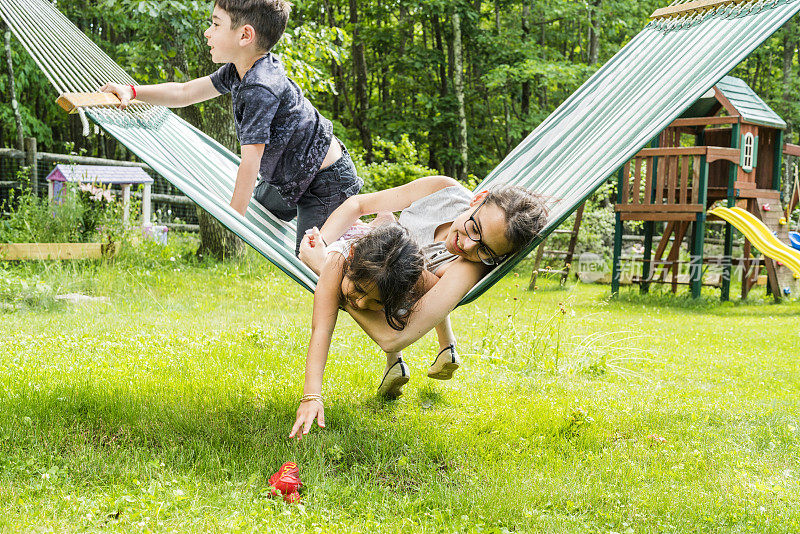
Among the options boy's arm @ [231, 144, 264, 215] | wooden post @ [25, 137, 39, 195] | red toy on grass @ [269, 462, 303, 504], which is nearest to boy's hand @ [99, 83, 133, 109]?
boy's arm @ [231, 144, 264, 215]

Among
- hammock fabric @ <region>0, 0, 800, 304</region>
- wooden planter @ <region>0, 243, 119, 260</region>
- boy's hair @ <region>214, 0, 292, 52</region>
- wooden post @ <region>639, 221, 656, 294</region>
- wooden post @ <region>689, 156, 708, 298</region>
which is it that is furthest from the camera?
wooden post @ <region>639, 221, 656, 294</region>

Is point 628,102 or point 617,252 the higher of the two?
point 628,102

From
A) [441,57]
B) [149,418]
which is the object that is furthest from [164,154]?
[441,57]

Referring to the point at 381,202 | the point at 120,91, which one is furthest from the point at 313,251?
the point at 120,91

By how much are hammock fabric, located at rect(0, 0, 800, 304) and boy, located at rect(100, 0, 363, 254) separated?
0.30ft

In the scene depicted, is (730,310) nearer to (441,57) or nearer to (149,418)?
(149,418)

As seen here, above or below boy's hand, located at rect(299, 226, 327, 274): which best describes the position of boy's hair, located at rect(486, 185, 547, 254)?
above

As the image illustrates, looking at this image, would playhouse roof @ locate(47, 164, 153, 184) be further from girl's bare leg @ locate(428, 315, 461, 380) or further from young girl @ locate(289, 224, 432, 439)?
young girl @ locate(289, 224, 432, 439)

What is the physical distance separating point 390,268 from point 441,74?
10.9 metres

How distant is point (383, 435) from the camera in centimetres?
212

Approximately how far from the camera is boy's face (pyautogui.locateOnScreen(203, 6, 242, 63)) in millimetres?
2277

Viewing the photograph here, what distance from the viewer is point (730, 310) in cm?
569

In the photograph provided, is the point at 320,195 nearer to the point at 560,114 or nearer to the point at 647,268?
the point at 560,114

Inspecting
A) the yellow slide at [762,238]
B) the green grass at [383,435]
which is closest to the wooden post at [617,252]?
the yellow slide at [762,238]
